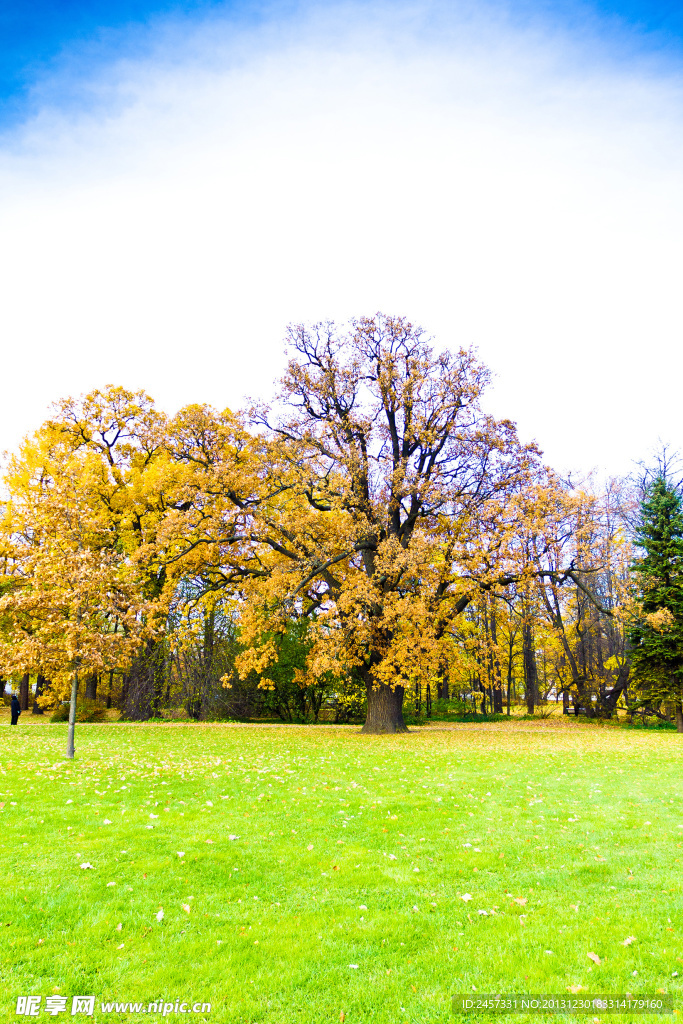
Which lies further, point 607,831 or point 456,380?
point 456,380

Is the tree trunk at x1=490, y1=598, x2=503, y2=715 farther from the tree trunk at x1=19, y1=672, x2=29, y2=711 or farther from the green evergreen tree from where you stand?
the tree trunk at x1=19, y1=672, x2=29, y2=711

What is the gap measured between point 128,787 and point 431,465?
54.5 feet

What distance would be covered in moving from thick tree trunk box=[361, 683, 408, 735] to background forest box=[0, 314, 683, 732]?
0.07 metres

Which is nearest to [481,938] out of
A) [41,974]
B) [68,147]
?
[41,974]

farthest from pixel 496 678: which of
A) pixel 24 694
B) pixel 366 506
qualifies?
pixel 24 694

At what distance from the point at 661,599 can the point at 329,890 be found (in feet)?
78.0

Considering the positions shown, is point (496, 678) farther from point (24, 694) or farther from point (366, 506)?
point (24, 694)

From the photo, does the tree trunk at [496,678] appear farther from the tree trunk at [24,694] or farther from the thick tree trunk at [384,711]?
the tree trunk at [24,694]

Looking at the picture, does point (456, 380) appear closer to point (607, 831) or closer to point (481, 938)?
point (607, 831)

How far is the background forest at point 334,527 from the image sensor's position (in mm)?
20062

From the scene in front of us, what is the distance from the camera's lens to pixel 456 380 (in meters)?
22.4

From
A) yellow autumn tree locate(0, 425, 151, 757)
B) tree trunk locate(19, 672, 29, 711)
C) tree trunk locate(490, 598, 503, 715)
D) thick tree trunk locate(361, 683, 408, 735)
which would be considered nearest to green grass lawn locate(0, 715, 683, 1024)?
yellow autumn tree locate(0, 425, 151, 757)

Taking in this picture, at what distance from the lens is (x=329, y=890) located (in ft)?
18.9

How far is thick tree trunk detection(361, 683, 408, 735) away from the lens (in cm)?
2167
